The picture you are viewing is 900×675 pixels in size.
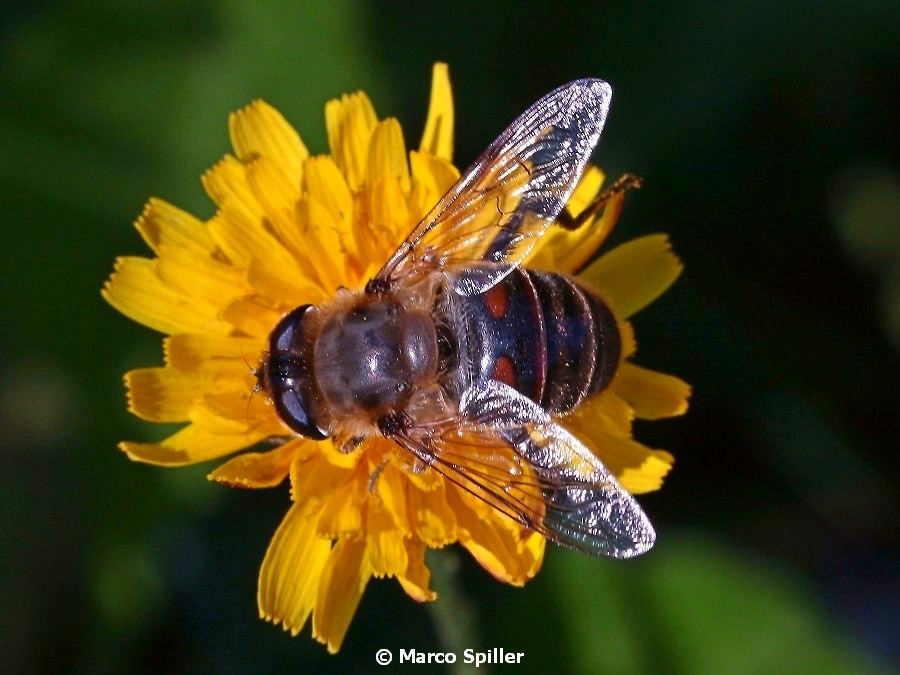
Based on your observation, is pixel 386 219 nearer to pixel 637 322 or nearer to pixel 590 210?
pixel 590 210

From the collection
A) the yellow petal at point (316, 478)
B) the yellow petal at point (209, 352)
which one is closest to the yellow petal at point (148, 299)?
the yellow petal at point (209, 352)

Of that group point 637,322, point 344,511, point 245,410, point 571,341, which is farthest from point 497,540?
point 637,322

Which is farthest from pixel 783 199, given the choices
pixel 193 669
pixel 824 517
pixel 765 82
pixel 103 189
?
pixel 193 669

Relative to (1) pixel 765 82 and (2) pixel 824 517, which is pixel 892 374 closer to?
(2) pixel 824 517

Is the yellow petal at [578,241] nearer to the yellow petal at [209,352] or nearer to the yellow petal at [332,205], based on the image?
the yellow petal at [332,205]

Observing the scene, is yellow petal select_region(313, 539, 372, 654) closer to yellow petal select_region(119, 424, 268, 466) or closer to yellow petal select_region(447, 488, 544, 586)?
yellow petal select_region(447, 488, 544, 586)

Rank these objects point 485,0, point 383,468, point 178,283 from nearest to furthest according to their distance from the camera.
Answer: point 383,468 < point 178,283 < point 485,0
